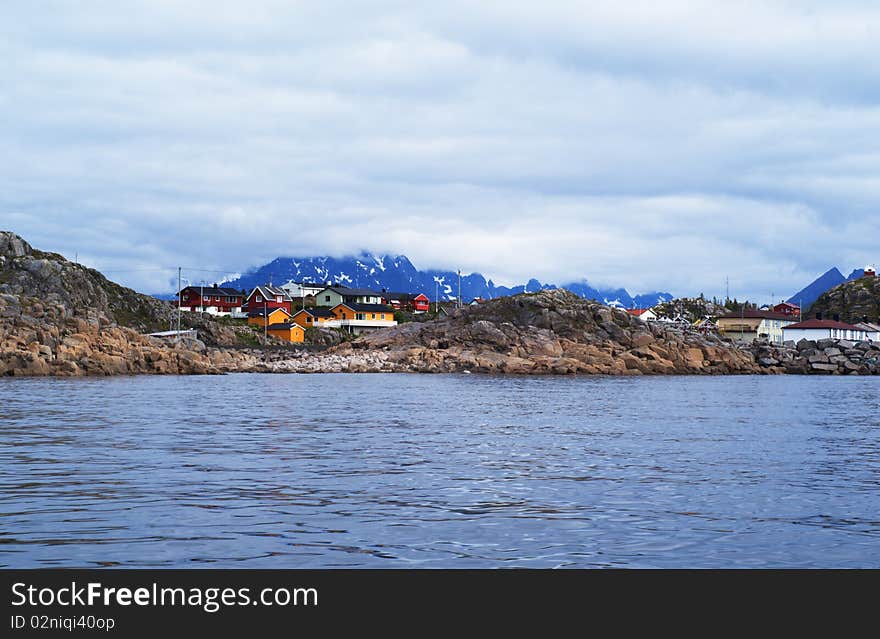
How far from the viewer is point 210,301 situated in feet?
450

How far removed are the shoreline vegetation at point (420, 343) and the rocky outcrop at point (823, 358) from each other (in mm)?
153

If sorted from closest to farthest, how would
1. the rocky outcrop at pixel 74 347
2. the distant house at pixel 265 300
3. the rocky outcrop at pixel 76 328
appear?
→ the rocky outcrop at pixel 74 347
the rocky outcrop at pixel 76 328
the distant house at pixel 265 300

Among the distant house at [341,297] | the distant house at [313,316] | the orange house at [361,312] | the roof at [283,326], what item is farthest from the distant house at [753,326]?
the roof at [283,326]

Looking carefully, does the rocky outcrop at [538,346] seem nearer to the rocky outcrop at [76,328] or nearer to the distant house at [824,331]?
the rocky outcrop at [76,328]

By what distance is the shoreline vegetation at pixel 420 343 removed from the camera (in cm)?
7095

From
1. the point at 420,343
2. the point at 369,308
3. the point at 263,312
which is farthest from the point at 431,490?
the point at 369,308

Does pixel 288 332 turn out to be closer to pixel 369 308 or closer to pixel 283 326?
pixel 283 326

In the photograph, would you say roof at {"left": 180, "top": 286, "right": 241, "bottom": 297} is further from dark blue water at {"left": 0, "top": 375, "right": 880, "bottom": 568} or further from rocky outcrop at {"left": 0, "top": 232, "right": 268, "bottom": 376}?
dark blue water at {"left": 0, "top": 375, "right": 880, "bottom": 568}

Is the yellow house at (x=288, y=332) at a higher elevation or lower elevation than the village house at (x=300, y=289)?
lower

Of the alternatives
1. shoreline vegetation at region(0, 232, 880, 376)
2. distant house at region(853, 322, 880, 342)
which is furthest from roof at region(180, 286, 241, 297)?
distant house at region(853, 322, 880, 342)

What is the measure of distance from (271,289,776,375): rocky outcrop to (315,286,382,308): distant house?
3752 centimetres
